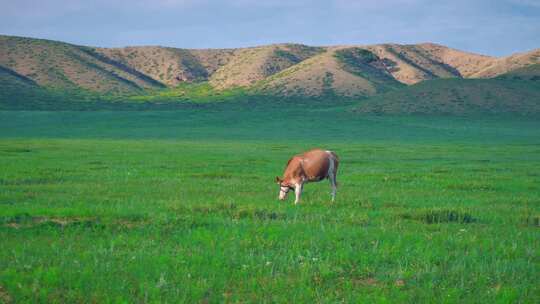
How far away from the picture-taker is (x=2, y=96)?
147875 mm

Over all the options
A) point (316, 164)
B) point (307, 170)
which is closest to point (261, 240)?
point (307, 170)

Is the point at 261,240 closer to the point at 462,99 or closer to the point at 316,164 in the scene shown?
the point at 316,164

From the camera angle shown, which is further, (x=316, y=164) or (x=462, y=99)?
(x=462, y=99)

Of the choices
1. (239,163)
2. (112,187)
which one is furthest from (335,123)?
(112,187)

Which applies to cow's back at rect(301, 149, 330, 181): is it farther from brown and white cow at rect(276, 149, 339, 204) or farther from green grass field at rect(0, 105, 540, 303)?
green grass field at rect(0, 105, 540, 303)

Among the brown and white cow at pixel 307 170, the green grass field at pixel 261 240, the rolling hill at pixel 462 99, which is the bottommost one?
the green grass field at pixel 261 240

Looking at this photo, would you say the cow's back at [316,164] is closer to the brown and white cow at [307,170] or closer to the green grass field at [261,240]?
the brown and white cow at [307,170]

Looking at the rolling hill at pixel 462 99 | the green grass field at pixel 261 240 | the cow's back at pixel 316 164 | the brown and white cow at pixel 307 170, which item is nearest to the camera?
the green grass field at pixel 261 240

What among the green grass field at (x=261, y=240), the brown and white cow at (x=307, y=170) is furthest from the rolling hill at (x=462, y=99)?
the brown and white cow at (x=307, y=170)

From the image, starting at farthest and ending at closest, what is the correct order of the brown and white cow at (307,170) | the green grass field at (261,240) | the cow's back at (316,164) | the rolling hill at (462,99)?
the rolling hill at (462,99)
the cow's back at (316,164)
the brown and white cow at (307,170)
the green grass field at (261,240)

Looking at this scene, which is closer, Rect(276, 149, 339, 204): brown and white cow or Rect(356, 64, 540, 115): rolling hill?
Rect(276, 149, 339, 204): brown and white cow

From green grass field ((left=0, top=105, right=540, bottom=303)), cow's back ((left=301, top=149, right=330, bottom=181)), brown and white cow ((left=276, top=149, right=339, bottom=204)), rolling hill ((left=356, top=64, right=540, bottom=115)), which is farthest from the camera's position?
rolling hill ((left=356, top=64, right=540, bottom=115))

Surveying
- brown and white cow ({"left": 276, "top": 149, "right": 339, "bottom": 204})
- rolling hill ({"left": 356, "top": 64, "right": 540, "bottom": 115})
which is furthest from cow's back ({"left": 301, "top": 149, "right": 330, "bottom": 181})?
rolling hill ({"left": 356, "top": 64, "right": 540, "bottom": 115})

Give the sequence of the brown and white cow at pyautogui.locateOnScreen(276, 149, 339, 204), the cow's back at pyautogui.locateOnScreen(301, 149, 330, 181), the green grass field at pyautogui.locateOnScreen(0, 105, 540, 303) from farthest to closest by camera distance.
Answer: the cow's back at pyautogui.locateOnScreen(301, 149, 330, 181) → the brown and white cow at pyautogui.locateOnScreen(276, 149, 339, 204) → the green grass field at pyautogui.locateOnScreen(0, 105, 540, 303)
